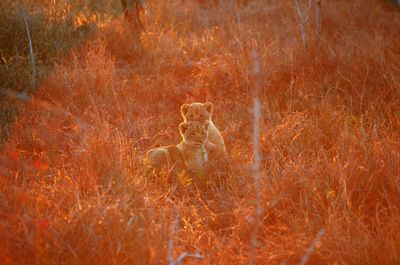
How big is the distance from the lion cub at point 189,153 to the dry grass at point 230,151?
0.72 ft

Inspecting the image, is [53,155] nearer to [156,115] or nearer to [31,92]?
[156,115]

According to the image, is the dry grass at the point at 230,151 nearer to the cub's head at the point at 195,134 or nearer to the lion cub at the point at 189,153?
the lion cub at the point at 189,153

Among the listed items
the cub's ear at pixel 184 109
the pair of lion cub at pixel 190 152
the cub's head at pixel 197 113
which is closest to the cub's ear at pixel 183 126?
the pair of lion cub at pixel 190 152

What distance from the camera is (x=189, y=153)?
15.1 feet

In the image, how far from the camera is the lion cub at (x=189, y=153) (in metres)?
4.54

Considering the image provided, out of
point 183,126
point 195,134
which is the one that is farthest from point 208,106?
point 195,134

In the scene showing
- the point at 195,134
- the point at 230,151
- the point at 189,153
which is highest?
the point at 195,134

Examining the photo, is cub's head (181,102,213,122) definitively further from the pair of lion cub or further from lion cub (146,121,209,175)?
lion cub (146,121,209,175)

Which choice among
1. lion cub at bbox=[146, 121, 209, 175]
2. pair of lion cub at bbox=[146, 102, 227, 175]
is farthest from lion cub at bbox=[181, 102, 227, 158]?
lion cub at bbox=[146, 121, 209, 175]

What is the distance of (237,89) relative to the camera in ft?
21.2

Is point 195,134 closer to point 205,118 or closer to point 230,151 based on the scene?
point 205,118

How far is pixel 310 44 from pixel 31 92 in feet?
11.7

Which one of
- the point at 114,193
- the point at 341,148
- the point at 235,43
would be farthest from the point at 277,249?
the point at 235,43

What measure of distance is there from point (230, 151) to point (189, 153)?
56 centimetres
